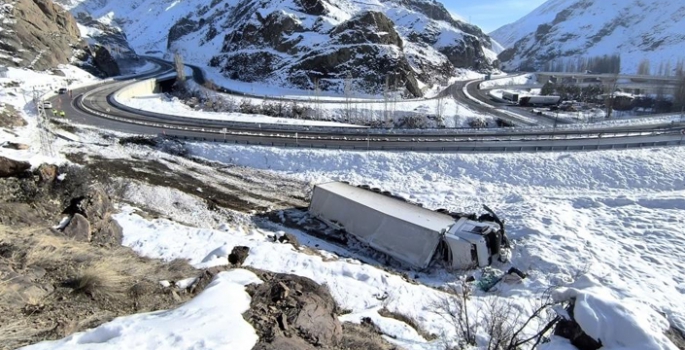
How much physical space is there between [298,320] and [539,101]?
284 feet

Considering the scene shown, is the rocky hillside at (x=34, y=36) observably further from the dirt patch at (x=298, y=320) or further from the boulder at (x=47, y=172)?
the dirt patch at (x=298, y=320)

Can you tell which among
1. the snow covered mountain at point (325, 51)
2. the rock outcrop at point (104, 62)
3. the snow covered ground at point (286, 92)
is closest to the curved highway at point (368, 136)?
the snow covered ground at point (286, 92)

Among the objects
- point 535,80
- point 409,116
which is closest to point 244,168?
point 409,116

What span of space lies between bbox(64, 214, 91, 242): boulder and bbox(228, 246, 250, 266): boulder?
409 cm

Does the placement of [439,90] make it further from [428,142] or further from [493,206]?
[493,206]

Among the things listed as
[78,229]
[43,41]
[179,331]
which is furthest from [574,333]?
[43,41]

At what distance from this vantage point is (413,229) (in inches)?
710

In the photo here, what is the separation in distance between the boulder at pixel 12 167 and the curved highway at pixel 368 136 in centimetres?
1941

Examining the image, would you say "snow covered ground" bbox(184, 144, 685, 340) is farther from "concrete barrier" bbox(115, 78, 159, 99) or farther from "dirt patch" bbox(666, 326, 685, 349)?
"concrete barrier" bbox(115, 78, 159, 99)

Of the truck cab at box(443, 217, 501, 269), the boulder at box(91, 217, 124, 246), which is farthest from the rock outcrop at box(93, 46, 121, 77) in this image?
the truck cab at box(443, 217, 501, 269)

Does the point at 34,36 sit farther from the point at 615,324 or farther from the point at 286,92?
the point at 615,324

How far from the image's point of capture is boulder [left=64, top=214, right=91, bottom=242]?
1174 centimetres

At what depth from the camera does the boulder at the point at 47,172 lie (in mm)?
14992

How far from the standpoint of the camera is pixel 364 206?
19.8m
